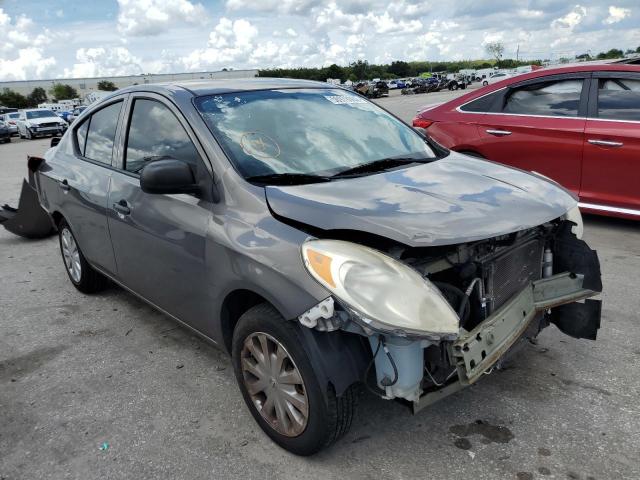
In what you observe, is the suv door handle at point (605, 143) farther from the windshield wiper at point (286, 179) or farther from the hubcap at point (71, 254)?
the hubcap at point (71, 254)

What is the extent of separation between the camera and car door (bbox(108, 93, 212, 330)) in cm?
291

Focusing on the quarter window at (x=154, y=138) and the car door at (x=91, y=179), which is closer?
the quarter window at (x=154, y=138)

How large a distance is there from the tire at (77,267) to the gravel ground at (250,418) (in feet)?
2.12

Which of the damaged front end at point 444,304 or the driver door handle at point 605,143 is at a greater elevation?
the driver door handle at point 605,143

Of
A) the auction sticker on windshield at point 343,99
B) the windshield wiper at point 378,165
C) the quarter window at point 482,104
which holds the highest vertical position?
the auction sticker on windshield at point 343,99

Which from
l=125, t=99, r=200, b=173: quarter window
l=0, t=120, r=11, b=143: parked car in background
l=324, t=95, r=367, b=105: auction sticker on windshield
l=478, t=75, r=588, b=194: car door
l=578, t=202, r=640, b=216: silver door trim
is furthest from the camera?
l=0, t=120, r=11, b=143: parked car in background

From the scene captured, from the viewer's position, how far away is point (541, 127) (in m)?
5.79

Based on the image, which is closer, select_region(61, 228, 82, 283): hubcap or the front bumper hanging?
the front bumper hanging

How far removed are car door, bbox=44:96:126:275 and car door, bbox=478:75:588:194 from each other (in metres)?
4.00

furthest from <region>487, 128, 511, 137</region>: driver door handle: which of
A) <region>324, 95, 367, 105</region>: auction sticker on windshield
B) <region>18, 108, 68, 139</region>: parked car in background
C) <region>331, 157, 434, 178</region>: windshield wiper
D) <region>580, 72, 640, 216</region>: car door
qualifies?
<region>18, 108, 68, 139</region>: parked car in background

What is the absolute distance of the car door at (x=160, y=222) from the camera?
9.55 feet

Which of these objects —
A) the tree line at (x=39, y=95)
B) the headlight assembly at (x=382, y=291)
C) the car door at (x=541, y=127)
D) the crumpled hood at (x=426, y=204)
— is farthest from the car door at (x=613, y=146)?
the tree line at (x=39, y=95)

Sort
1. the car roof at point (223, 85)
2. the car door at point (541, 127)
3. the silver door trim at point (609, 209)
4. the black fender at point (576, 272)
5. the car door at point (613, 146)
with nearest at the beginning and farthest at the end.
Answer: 1. the black fender at point (576, 272)
2. the car roof at point (223, 85)
3. the car door at point (613, 146)
4. the silver door trim at point (609, 209)
5. the car door at point (541, 127)

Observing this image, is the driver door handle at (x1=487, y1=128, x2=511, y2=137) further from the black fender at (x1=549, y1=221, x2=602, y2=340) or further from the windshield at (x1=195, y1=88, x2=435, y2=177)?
the black fender at (x1=549, y1=221, x2=602, y2=340)
